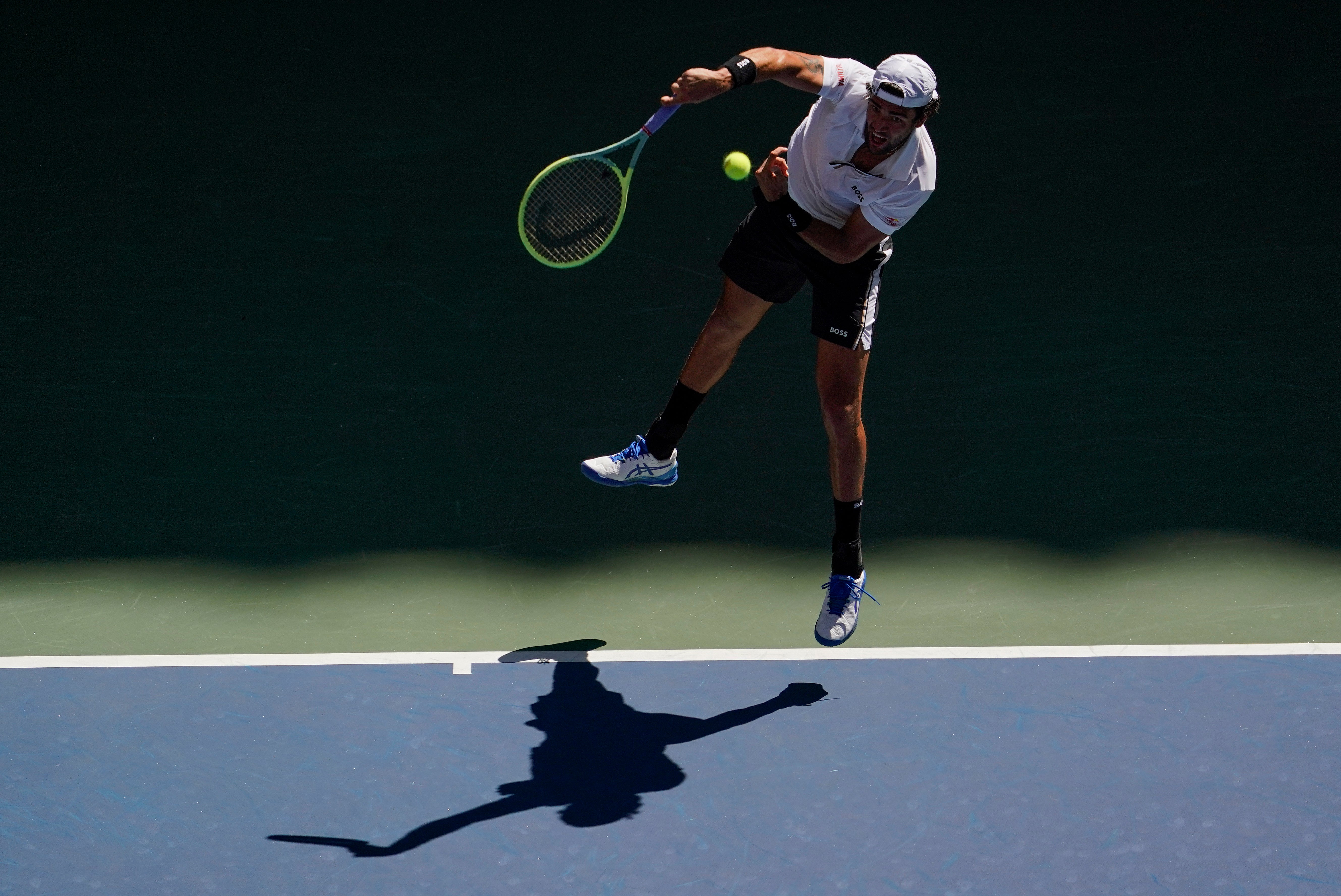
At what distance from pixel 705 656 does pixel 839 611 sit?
0.68 m

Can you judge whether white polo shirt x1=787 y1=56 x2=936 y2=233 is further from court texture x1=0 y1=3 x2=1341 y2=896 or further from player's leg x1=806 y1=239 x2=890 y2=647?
court texture x1=0 y1=3 x2=1341 y2=896

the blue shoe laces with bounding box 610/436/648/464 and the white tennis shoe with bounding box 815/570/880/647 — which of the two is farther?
the blue shoe laces with bounding box 610/436/648/464

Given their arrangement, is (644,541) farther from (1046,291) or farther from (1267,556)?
(1267,556)

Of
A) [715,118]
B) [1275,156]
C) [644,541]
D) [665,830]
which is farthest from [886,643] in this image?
[1275,156]

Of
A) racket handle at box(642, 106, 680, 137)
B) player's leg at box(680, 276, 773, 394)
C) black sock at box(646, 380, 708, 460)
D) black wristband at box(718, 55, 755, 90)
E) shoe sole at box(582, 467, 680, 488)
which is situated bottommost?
shoe sole at box(582, 467, 680, 488)

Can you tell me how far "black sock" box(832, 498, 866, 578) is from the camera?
6371 mm

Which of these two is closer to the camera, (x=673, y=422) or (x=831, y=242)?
(x=831, y=242)

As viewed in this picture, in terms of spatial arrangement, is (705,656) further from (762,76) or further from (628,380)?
(762,76)

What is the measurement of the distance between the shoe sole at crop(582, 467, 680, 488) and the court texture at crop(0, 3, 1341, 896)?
2.28 ft

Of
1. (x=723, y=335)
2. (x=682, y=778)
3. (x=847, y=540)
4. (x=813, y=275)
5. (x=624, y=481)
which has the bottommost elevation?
(x=682, y=778)

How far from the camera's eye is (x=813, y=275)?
20.2 ft

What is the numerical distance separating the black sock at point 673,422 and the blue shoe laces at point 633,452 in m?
0.02

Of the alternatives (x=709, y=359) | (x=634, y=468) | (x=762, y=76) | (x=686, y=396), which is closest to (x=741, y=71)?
(x=762, y=76)

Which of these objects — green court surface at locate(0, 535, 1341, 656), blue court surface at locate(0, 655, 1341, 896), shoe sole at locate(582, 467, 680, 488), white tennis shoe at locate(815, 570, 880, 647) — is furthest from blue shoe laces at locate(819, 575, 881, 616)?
shoe sole at locate(582, 467, 680, 488)
